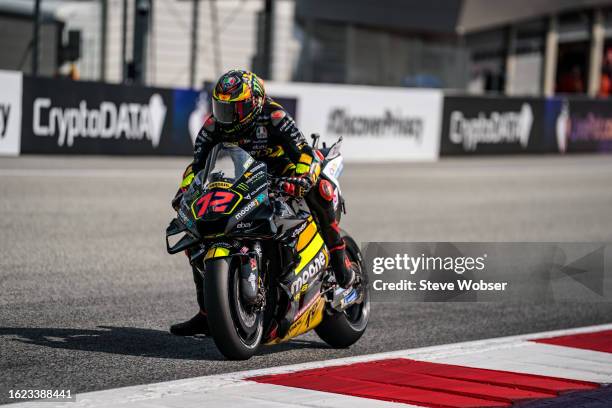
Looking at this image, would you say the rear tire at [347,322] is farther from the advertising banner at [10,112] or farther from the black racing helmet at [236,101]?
the advertising banner at [10,112]

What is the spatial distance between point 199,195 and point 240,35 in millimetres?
22049

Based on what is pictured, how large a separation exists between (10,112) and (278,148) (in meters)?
12.3

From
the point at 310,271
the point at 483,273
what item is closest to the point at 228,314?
the point at 310,271

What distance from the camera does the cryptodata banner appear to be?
29.2 feet

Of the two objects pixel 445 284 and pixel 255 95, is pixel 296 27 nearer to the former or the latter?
pixel 445 284

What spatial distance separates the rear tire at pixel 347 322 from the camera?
Answer: 6.82m

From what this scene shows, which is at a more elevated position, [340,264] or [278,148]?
[278,148]

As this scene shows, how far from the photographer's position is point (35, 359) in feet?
19.5

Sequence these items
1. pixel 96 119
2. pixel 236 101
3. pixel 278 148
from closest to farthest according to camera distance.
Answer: pixel 236 101, pixel 278 148, pixel 96 119

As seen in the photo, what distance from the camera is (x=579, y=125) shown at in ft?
92.9

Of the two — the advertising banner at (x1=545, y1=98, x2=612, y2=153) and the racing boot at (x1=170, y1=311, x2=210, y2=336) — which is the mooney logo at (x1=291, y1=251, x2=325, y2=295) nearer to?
the racing boot at (x1=170, y1=311, x2=210, y2=336)

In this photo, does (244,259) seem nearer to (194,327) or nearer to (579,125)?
(194,327)

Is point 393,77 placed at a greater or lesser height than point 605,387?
greater

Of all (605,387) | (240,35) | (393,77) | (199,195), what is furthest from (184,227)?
(393,77)
